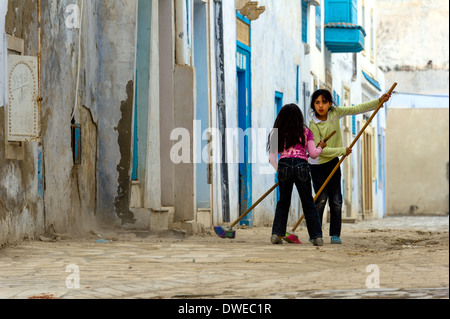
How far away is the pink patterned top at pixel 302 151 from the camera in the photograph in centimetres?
936

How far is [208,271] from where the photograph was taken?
6816mm

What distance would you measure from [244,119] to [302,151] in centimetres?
616

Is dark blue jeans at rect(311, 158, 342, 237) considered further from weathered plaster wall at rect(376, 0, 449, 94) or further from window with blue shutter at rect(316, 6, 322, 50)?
weathered plaster wall at rect(376, 0, 449, 94)

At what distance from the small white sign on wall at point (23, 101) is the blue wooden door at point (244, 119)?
6814mm

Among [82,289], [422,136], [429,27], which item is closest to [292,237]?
[82,289]

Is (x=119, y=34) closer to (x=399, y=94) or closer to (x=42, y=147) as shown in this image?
(x=42, y=147)

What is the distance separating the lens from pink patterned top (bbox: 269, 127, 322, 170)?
30.7 ft

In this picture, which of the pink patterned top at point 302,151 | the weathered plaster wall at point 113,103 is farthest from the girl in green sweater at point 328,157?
the weathered plaster wall at point 113,103

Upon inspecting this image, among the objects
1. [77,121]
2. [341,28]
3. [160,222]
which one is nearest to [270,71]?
[160,222]

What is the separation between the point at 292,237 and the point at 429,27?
111 feet

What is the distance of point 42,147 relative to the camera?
9078 millimetres

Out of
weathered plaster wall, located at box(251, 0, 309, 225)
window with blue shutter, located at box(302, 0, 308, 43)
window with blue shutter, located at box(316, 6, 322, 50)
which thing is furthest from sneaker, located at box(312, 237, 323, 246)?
window with blue shutter, located at box(316, 6, 322, 50)

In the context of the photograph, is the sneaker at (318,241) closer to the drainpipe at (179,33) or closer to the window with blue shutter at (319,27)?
the drainpipe at (179,33)

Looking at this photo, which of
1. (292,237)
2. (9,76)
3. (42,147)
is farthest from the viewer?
(292,237)
